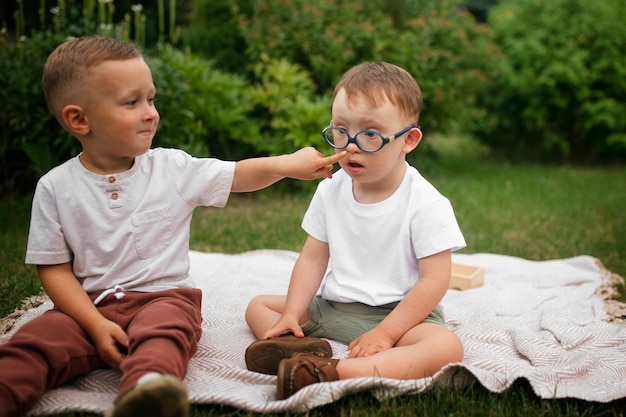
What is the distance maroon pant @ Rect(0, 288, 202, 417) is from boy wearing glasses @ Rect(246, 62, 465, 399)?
0.31 metres

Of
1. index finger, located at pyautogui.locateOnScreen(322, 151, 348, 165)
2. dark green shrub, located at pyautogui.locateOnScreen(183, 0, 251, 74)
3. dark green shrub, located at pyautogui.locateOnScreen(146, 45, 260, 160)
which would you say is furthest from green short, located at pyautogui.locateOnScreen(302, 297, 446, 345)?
dark green shrub, located at pyautogui.locateOnScreen(183, 0, 251, 74)

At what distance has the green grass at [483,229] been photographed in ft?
6.32

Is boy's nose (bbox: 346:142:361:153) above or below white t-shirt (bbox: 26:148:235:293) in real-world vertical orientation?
above

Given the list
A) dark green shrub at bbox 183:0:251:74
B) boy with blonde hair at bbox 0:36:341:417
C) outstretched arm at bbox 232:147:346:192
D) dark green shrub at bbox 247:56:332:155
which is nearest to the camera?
boy with blonde hair at bbox 0:36:341:417

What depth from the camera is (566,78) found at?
7770 mm

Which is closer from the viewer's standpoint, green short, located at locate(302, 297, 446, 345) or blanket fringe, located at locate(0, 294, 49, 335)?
green short, located at locate(302, 297, 446, 345)

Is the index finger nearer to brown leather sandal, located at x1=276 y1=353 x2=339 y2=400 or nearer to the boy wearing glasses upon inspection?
the boy wearing glasses

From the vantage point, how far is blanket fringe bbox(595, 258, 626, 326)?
9.26 ft

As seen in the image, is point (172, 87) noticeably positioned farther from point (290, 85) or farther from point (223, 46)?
point (223, 46)

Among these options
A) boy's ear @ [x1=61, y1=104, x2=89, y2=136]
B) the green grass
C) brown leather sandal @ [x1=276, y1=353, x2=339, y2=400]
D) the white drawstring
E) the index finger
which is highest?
boy's ear @ [x1=61, y1=104, x2=89, y2=136]

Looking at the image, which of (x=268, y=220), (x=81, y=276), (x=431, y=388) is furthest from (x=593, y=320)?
(x=268, y=220)

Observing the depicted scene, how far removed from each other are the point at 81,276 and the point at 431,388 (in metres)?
1.30

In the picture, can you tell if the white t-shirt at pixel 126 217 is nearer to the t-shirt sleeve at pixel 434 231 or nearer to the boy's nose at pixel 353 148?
the boy's nose at pixel 353 148

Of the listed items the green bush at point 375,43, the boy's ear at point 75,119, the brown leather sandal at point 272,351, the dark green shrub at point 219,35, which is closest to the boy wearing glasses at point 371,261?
the brown leather sandal at point 272,351
